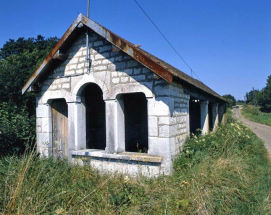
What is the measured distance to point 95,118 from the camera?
25.0 ft

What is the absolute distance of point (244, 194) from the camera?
134 inches

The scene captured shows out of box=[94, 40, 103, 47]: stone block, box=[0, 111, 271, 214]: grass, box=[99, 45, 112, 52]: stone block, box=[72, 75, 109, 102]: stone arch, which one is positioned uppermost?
box=[94, 40, 103, 47]: stone block

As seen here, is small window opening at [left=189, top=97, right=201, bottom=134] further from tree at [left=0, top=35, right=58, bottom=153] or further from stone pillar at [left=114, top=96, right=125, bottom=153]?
tree at [left=0, top=35, right=58, bottom=153]

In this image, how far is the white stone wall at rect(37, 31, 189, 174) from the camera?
4.59 m

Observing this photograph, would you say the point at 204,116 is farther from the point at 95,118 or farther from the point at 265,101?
the point at 265,101

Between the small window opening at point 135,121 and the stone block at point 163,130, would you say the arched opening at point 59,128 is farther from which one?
the stone block at point 163,130

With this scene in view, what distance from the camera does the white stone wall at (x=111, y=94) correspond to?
15.1 ft

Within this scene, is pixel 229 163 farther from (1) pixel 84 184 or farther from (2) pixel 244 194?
(1) pixel 84 184

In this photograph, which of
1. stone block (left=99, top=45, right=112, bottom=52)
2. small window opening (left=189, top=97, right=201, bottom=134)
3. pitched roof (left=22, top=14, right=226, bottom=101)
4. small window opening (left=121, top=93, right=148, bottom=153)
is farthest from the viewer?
small window opening (left=189, top=97, right=201, bottom=134)

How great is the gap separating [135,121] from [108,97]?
11.3ft

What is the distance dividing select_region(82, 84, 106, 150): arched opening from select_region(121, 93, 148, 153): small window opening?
0.92 metres

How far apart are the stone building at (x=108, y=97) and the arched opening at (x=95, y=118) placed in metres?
0.06

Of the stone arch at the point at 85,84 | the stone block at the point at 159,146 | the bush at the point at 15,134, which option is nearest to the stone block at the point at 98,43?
the stone arch at the point at 85,84

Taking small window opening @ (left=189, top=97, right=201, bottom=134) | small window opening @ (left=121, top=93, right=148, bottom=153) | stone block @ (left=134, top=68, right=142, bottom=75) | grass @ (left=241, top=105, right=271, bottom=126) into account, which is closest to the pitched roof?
stone block @ (left=134, top=68, right=142, bottom=75)
